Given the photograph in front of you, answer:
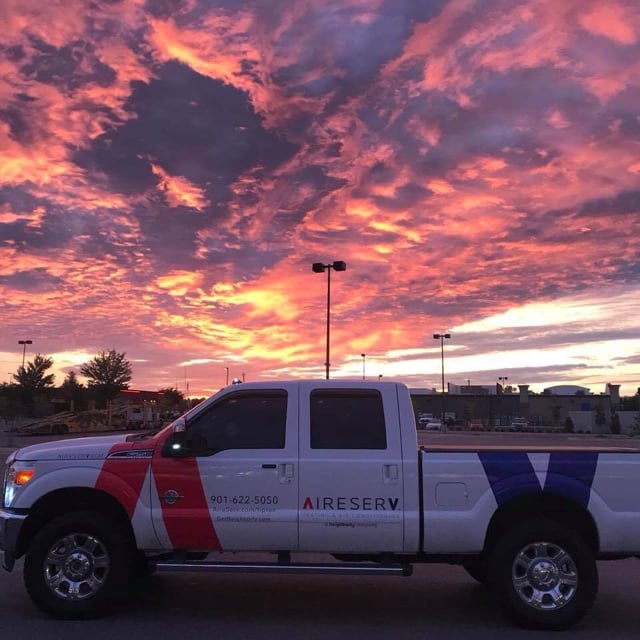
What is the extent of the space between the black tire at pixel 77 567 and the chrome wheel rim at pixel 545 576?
3541 mm

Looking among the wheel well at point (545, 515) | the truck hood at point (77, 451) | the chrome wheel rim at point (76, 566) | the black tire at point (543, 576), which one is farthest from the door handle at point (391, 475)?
the chrome wheel rim at point (76, 566)

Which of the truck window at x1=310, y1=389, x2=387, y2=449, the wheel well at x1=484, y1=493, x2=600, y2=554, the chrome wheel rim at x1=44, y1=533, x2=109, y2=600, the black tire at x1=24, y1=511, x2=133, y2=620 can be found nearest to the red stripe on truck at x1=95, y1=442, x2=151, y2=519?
the black tire at x1=24, y1=511, x2=133, y2=620

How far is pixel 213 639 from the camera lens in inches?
230

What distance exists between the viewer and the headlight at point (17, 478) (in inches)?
258

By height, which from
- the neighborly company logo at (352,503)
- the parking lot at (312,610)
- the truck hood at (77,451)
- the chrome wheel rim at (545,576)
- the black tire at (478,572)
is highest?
the truck hood at (77,451)

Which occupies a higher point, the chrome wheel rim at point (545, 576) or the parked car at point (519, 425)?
the parked car at point (519, 425)

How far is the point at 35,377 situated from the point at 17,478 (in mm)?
65947

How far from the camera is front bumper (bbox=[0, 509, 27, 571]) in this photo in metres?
6.45

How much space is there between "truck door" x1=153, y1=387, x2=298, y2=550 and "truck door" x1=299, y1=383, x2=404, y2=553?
144 millimetres

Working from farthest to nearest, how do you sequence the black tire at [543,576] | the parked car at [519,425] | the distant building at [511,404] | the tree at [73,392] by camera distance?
1. the distant building at [511,404]
2. the parked car at [519,425]
3. the tree at [73,392]
4. the black tire at [543,576]

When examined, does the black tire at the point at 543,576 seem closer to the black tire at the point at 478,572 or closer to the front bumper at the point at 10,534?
the black tire at the point at 478,572

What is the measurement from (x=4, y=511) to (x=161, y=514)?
4.96 ft

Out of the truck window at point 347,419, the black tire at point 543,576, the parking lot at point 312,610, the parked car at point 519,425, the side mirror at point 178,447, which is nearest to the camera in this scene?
the parking lot at point 312,610

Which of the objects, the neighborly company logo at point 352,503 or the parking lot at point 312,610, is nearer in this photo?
the parking lot at point 312,610
